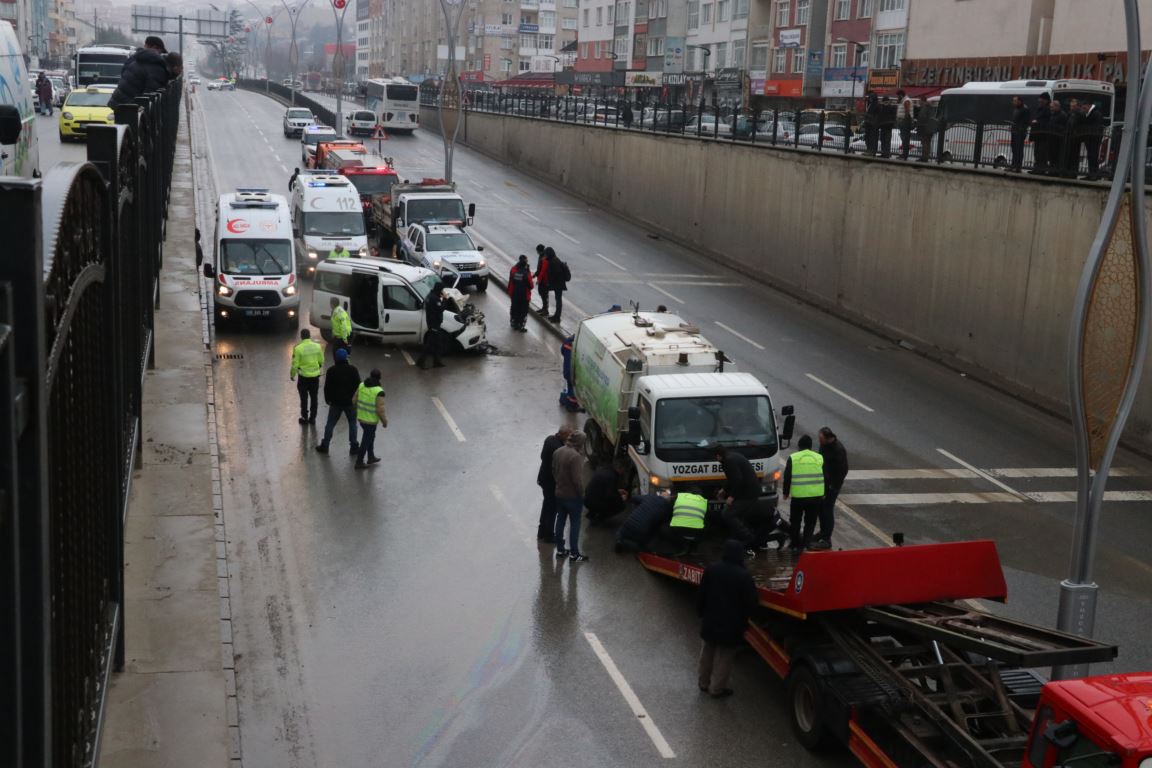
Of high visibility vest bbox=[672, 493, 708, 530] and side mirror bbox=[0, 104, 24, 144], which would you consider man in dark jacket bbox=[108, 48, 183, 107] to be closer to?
side mirror bbox=[0, 104, 24, 144]

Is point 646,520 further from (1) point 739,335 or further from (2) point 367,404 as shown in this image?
(1) point 739,335

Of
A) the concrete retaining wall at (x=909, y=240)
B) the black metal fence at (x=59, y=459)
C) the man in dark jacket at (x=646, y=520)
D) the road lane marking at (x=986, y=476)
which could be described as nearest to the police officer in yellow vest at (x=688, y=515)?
the man in dark jacket at (x=646, y=520)

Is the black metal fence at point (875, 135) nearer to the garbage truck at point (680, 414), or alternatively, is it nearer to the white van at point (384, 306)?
the garbage truck at point (680, 414)

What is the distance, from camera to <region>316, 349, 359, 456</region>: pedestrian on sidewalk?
19484 mm

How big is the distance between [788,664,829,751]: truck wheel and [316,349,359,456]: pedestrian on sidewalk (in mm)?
9915

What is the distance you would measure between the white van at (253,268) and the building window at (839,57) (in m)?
53.7

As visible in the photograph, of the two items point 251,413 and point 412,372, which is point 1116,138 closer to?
point 412,372

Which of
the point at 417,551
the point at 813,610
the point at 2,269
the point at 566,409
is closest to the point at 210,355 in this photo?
the point at 566,409

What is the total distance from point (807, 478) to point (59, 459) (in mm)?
12396

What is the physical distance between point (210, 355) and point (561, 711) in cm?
1630

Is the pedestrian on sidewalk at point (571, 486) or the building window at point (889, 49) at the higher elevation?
the building window at point (889, 49)

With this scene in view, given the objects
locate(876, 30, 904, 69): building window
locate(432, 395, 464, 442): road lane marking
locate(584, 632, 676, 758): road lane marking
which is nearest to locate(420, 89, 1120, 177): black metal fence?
locate(432, 395, 464, 442): road lane marking

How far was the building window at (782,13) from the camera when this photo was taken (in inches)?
3223

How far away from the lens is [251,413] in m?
21.9
